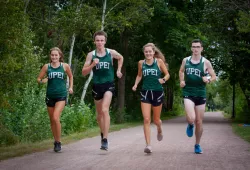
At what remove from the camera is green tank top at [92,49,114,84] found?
31.2 ft

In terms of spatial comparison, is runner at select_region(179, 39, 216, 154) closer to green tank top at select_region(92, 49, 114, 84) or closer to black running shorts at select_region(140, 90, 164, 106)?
black running shorts at select_region(140, 90, 164, 106)

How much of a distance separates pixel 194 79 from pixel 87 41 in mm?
14202

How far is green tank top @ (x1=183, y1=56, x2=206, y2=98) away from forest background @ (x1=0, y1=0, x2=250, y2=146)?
12.5 feet

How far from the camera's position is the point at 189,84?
955 centimetres

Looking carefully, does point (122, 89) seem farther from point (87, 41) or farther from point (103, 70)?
point (103, 70)

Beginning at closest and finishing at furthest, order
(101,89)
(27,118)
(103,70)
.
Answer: (103,70), (101,89), (27,118)

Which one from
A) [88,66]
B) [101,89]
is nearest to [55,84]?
[88,66]

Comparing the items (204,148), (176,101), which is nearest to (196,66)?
(204,148)

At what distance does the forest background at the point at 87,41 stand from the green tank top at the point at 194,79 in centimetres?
381

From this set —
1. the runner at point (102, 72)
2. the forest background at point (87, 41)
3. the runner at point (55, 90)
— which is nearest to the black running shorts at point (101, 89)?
the runner at point (102, 72)

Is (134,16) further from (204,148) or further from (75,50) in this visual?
(204,148)

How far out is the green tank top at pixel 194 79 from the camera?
942 centimetres

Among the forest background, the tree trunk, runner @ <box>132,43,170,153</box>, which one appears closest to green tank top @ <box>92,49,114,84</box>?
runner @ <box>132,43,170,153</box>

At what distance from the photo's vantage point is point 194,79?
31.0 ft
